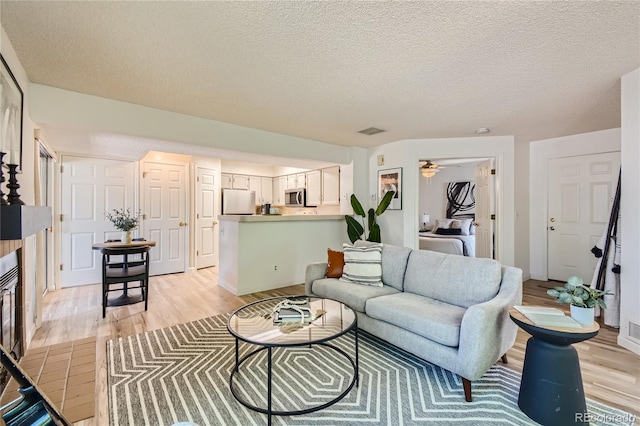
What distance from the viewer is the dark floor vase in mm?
1574

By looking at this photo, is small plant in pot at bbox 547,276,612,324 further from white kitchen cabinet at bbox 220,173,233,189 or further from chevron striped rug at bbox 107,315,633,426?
white kitchen cabinet at bbox 220,173,233,189

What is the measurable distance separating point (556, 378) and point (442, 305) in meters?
0.79

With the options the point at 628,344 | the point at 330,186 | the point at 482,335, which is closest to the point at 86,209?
the point at 330,186

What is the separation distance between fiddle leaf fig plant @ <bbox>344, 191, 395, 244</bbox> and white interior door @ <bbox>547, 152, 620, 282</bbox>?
260cm

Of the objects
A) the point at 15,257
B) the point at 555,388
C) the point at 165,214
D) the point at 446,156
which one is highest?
the point at 446,156

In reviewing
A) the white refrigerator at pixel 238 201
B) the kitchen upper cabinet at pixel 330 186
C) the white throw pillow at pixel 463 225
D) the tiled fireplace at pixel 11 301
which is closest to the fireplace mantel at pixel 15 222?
the tiled fireplace at pixel 11 301

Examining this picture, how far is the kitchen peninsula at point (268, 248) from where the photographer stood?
404cm

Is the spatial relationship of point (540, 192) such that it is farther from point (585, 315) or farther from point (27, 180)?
point (27, 180)

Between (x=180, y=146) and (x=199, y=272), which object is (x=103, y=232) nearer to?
(x=199, y=272)

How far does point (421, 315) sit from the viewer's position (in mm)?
2074

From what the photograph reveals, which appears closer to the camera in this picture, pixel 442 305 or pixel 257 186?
pixel 442 305

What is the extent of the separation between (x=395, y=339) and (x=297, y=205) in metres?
4.49

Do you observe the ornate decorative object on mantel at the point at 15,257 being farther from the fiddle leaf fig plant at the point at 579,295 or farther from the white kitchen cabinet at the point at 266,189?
the white kitchen cabinet at the point at 266,189

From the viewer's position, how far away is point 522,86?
2586mm
